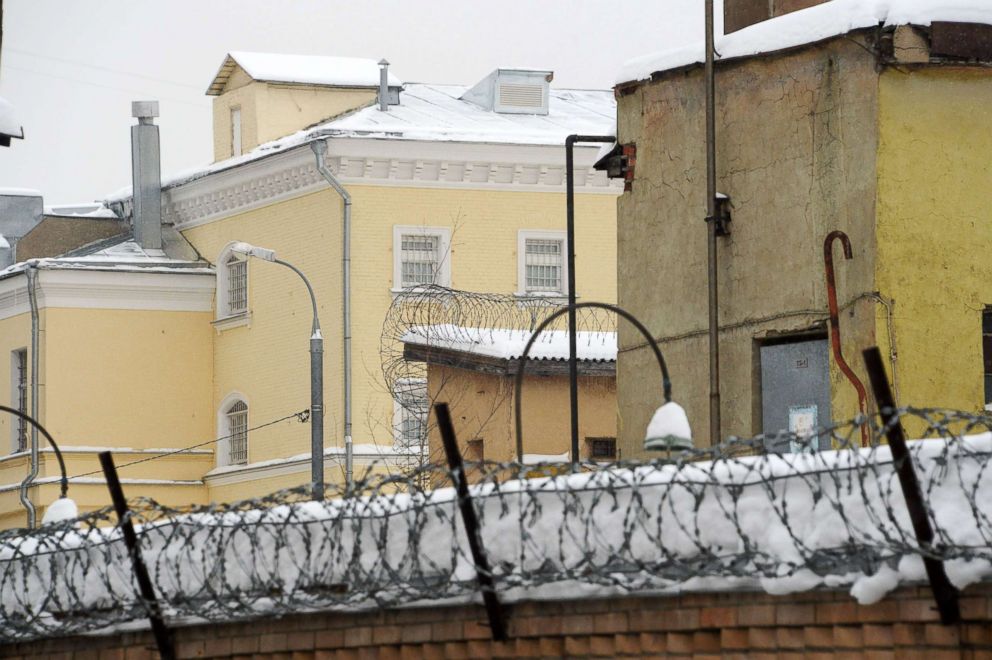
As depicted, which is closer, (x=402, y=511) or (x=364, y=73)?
(x=402, y=511)

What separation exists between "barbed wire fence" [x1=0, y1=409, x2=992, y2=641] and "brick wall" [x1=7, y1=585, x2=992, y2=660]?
0.37 feet

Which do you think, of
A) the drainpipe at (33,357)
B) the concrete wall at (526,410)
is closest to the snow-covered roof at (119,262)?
the drainpipe at (33,357)

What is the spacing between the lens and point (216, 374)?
46.5 m

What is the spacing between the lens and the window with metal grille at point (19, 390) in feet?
153

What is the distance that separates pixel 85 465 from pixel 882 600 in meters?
38.3

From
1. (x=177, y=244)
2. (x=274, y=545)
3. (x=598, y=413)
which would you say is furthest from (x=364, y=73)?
(x=274, y=545)

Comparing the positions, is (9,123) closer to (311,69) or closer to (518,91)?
(518,91)

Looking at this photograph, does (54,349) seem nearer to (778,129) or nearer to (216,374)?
(216,374)

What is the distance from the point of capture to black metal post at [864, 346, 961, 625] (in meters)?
7.57

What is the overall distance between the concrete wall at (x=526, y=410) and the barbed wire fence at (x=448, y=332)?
0.04 meters

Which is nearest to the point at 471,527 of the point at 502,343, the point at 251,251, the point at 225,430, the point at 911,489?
the point at 911,489

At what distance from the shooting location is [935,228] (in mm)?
16609

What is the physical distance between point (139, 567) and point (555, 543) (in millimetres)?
2377

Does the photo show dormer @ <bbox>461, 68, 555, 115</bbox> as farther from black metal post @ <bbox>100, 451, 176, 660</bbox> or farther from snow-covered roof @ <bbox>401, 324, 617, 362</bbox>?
black metal post @ <bbox>100, 451, 176, 660</bbox>
